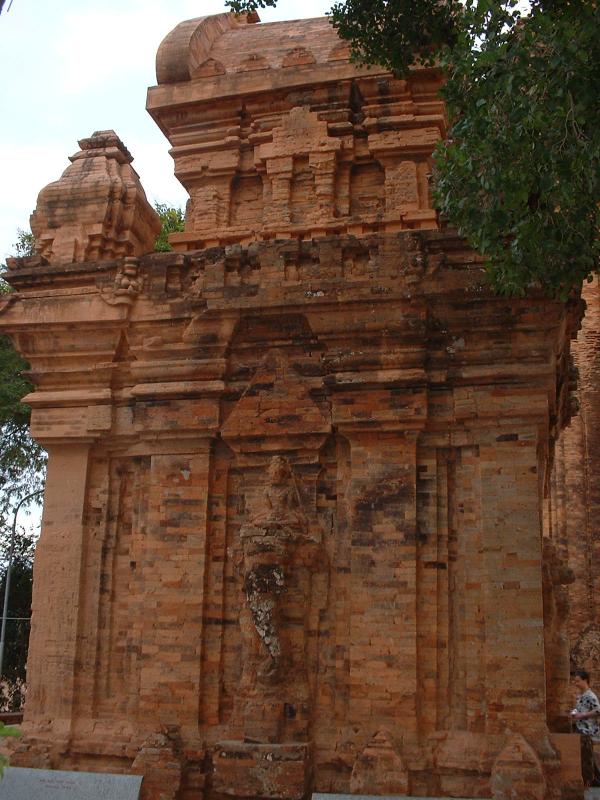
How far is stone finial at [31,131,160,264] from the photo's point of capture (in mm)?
12234

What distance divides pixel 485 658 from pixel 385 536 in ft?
4.93

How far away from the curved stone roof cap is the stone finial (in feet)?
5.49

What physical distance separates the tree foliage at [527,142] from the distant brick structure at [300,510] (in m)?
1.54

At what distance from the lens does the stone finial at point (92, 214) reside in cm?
1223

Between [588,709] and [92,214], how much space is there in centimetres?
819

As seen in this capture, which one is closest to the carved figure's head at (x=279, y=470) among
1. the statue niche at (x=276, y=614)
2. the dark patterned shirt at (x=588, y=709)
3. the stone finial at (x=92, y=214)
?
→ the statue niche at (x=276, y=614)

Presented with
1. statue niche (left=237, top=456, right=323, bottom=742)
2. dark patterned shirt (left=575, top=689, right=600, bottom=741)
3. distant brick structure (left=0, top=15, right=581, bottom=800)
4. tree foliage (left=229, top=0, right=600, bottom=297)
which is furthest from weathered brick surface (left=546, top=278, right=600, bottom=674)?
tree foliage (left=229, top=0, right=600, bottom=297)

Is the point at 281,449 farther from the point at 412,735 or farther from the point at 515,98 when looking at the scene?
the point at 515,98

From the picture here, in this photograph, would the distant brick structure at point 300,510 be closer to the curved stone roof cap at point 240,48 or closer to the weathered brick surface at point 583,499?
the curved stone roof cap at point 240,48

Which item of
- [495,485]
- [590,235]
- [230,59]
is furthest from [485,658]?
[230,59]

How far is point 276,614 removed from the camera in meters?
10.2

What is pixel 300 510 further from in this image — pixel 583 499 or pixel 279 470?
pixel 583 499

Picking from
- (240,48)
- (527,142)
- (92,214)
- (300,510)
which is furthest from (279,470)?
(240,48)

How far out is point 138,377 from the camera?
11367 millimetres
